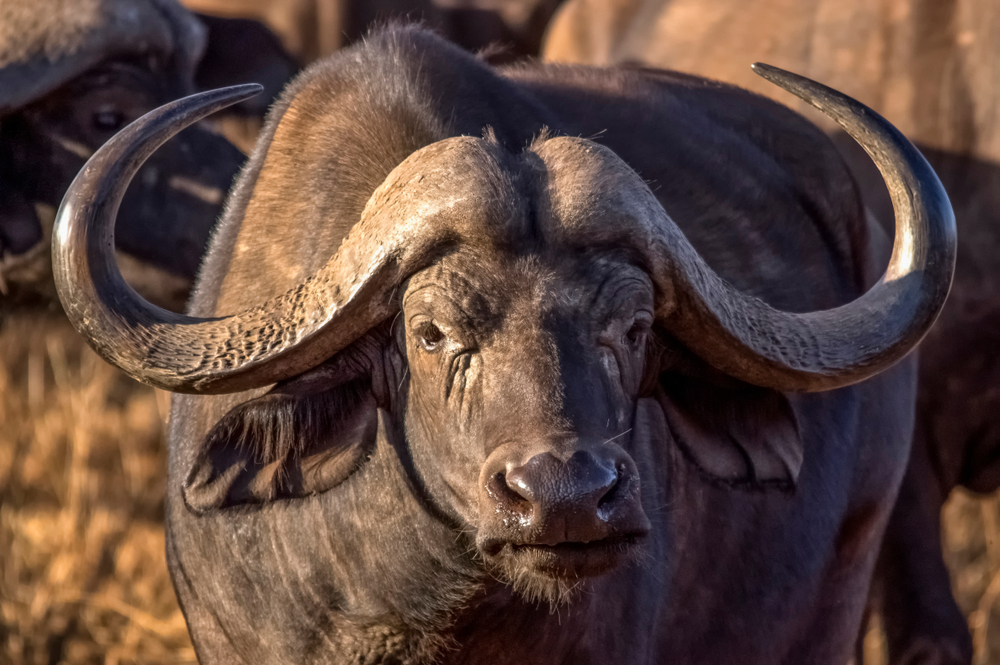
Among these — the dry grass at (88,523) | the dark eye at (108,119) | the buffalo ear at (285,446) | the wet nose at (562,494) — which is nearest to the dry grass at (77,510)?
the dry grass at (88,523)

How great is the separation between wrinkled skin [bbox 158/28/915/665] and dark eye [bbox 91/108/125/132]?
171 centimetres

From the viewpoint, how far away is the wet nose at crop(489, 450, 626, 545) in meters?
2.25

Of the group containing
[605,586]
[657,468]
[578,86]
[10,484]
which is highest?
[578,86]

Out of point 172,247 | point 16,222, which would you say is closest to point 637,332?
point 172,247

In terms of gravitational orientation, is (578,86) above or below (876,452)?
above

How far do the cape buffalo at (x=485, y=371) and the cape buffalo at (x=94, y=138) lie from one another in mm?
1577

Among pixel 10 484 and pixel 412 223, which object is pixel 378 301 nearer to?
pixel 412 223

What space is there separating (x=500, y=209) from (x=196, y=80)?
3.91 meters

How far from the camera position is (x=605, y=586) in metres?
2.95

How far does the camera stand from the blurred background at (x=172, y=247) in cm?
488

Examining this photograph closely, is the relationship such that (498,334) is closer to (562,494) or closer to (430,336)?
(430,336)

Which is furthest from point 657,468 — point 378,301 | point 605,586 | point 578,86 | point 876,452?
point 578,86

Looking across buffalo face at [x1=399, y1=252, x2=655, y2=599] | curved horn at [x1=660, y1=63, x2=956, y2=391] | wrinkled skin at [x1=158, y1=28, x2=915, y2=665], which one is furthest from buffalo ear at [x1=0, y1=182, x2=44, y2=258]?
curved horn at [x1=660, y1=63, x2=956, y2=391]

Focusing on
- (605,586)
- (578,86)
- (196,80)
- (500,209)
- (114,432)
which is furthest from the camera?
(114,432)
